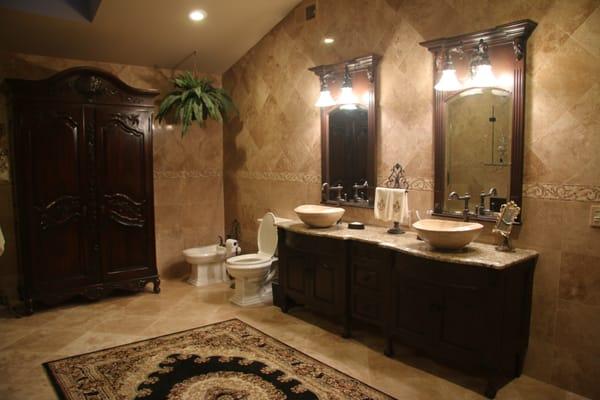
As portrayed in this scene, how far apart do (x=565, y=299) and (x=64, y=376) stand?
3.15 meters

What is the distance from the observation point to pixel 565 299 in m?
2.85

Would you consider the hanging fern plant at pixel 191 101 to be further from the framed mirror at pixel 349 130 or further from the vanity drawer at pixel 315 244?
the vanity drawer at pixel 315 244

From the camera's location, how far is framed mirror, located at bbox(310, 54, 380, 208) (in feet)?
13.0

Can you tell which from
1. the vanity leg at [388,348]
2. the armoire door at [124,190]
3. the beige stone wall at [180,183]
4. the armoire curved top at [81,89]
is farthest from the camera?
the beige stone wall at [180,183]

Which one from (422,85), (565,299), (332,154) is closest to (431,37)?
(422,85)

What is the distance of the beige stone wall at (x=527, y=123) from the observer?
2.75 metres

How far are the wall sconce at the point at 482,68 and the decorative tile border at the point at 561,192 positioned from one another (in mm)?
719

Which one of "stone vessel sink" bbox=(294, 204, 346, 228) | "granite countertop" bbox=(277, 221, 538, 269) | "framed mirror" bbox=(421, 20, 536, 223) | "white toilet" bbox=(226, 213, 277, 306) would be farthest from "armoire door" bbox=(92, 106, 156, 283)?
"framed mirror" bbox=(421, 20, 536, 223)

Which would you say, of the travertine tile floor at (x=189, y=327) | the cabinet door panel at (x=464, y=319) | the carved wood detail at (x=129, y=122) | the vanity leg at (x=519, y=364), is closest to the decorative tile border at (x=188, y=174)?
the carved wood detail at (x=129, y=122)

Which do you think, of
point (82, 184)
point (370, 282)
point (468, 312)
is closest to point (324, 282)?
point (370, 282)

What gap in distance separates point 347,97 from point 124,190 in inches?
91.3

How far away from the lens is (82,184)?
441 cm

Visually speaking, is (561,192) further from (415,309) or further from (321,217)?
(321,217)

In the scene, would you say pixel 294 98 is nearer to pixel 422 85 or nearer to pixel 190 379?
pixel 422 85
